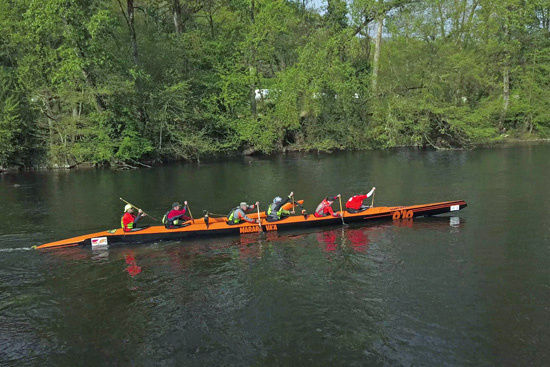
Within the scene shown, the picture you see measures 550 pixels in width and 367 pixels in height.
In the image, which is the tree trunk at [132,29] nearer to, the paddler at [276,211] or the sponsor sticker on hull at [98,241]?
the sponsor sticker on hull at [98,241]

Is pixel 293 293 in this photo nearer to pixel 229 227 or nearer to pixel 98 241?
pixel 229 227

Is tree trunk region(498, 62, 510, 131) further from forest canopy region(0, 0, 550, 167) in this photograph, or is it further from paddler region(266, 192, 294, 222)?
paddler region(266, 192, 294, 222)

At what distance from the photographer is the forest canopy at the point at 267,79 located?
112 ft

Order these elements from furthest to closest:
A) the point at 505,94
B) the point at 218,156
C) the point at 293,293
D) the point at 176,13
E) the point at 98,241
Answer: the point at 505,94 → the point at 218,156 → the point at 176,13 → the point at 98,241 → the point at 293,293

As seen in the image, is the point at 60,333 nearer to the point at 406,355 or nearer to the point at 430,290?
the point at 406,355

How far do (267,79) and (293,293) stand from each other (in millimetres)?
35335

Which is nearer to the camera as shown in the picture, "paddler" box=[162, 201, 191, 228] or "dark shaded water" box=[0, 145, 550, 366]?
"dark shaded water" box=[0, 145, 550, 366]

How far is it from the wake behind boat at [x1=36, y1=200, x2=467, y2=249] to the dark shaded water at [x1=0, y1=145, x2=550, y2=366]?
16.1 inches

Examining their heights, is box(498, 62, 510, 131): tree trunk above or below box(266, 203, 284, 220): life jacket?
above

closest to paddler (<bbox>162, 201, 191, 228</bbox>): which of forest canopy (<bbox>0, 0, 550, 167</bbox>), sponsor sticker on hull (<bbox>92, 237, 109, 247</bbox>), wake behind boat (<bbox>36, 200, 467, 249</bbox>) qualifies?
wake behind boat (<bbox>36, 200, 467, 249</bbox>)

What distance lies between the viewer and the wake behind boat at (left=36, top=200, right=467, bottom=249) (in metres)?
15.8

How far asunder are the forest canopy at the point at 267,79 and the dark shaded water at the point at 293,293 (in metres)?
15.5

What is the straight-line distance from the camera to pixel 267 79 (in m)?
44.1

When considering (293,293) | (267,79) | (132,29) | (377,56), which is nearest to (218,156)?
(267,79)
